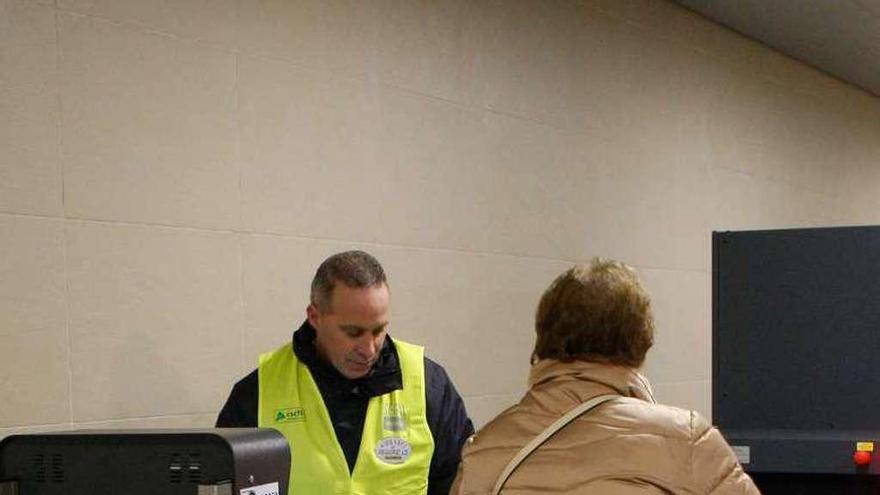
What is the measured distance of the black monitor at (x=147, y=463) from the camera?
1.48 metres

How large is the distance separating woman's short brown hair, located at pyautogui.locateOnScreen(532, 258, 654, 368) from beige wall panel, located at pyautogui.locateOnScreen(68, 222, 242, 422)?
108 centimetres

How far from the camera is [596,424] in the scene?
1.79 metres

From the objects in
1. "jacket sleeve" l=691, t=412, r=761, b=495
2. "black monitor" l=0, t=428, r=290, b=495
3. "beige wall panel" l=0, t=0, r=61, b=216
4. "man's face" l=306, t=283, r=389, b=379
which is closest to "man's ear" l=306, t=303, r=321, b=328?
"man's face" l=306, t=283, r=389, b=379

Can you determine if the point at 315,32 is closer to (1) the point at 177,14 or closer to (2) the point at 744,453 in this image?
(1) the point at 177,14

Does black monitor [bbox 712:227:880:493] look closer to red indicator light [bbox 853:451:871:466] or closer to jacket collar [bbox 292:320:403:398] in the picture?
red indicator light [bbox 853:451:871:466]

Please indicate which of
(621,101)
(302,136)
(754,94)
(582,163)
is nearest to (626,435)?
(302,136)

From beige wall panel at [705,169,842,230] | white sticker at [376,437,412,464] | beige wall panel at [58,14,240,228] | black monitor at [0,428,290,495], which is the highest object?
beige wall panel at [58,14,240,228]

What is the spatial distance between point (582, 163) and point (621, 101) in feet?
1.35

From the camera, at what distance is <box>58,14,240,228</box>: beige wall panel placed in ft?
8.08

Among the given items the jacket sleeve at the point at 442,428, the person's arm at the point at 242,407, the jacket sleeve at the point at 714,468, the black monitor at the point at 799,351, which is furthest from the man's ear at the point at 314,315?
the black monitor at the point at 799,351

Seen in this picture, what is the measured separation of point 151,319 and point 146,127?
440mm

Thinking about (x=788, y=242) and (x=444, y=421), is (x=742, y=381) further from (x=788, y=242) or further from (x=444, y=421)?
(x=444, y=421)

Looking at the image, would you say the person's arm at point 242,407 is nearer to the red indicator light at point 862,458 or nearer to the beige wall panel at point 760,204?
the red indicator light at point 862,458

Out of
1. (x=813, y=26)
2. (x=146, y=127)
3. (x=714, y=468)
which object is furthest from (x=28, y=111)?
(x=813, y=26)
